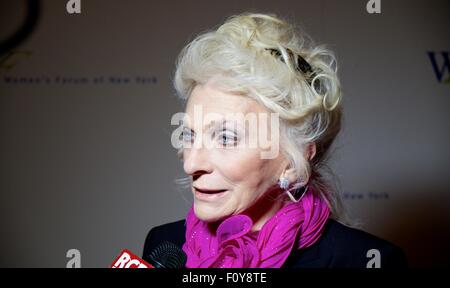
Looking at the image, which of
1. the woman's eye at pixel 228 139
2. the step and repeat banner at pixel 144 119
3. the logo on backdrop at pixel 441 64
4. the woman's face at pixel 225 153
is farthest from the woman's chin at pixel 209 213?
the logo on backdrop at pixel 441 64

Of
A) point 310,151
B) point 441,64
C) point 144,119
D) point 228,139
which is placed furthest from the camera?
point 144,119

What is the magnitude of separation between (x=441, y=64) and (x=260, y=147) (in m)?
1.36

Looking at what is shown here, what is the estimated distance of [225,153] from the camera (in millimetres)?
1030

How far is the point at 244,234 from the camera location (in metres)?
1.07

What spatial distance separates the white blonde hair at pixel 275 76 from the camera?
1.03 meters

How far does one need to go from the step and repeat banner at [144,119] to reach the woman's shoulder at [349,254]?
2.70ft

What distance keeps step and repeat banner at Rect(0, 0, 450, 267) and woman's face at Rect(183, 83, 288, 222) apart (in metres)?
1.01

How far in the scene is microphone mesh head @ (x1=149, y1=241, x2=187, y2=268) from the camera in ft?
3.69

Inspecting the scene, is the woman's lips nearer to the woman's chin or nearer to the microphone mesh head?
the woman's chin

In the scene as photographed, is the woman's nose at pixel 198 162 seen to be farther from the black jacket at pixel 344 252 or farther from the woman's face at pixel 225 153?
the black jacket at pixel 344 252

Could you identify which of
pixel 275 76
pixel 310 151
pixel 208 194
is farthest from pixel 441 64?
pixel 208 194

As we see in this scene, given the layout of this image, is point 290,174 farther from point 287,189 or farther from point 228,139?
point 228,139

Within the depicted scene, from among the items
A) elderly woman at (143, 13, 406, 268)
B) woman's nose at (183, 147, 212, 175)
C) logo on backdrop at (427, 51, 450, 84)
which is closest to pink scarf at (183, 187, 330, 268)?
elderly woman at (143, 13, 406, 268)
